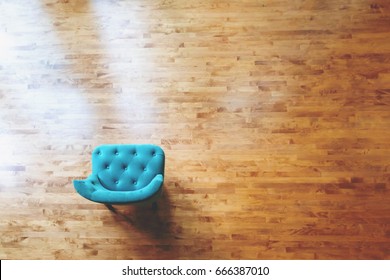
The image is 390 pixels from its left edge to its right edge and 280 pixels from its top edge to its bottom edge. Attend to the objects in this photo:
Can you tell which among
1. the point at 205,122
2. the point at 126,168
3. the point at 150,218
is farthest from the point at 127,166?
the point at 205,122

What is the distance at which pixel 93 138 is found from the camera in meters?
3.13

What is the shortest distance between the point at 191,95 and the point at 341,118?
1330mm

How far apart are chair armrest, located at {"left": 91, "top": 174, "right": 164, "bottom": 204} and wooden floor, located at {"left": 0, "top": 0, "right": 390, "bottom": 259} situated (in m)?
0.68

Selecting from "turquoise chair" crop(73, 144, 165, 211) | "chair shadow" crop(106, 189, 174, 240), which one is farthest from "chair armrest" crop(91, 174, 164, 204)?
"chair shadow" crop(106, 189, 174, 240)

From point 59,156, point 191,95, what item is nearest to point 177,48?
point 191,95

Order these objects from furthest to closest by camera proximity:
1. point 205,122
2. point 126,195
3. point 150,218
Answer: point 205,122
point 150,218
point 126,195

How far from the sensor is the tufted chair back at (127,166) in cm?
259

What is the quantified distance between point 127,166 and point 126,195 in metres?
0.39

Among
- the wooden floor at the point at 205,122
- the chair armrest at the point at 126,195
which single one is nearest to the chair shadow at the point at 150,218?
the wooden floor at the point at 205,122

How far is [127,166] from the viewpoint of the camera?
8.64ft

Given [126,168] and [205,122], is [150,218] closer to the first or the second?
[126,168]

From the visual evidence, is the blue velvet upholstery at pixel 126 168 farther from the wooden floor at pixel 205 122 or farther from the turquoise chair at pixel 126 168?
the wooden floor at pixel 205 122

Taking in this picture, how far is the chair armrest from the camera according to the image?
2281 millimetres
